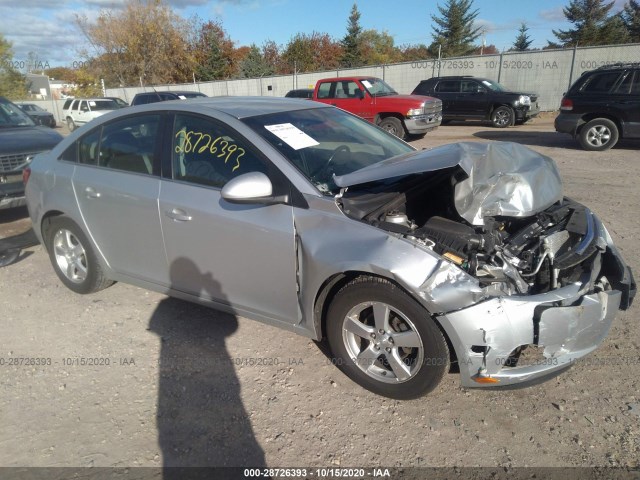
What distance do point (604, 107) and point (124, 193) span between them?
35.0 feet

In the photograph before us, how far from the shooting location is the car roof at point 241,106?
3328 mm

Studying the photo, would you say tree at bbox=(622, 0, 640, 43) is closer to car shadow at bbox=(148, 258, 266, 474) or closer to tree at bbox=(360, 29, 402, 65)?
tree at bbox=(360, 29, 402, 65)

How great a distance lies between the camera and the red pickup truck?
42.4 ft

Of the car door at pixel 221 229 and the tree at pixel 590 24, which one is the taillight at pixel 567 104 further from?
the tree at pixel 590 24

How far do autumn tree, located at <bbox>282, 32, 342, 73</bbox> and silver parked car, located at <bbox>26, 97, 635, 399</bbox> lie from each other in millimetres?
49632

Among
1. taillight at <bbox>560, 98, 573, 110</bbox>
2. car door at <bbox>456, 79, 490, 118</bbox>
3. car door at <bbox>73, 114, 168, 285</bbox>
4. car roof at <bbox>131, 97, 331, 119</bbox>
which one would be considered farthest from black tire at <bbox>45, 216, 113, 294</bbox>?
car door at <bbox>456, 79, 490, 118</bbox>

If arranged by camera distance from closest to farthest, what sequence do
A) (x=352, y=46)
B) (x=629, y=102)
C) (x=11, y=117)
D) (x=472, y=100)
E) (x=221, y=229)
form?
(x=221, y=229)
(x=11, y=117)
(x=629, y=102)
(x=472, y=100)
(x=352, y=46)

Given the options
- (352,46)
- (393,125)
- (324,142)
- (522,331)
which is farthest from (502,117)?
(352,46)

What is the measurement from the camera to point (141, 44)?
4284cm

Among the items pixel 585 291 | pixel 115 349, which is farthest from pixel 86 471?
pixel 585 291

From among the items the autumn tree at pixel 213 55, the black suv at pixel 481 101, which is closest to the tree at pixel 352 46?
the autumn tree at pixel 213 55

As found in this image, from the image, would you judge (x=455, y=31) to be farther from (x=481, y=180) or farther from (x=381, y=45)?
(x=481, y=180)

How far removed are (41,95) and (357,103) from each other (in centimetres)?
4638

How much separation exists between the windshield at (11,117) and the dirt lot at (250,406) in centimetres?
474
